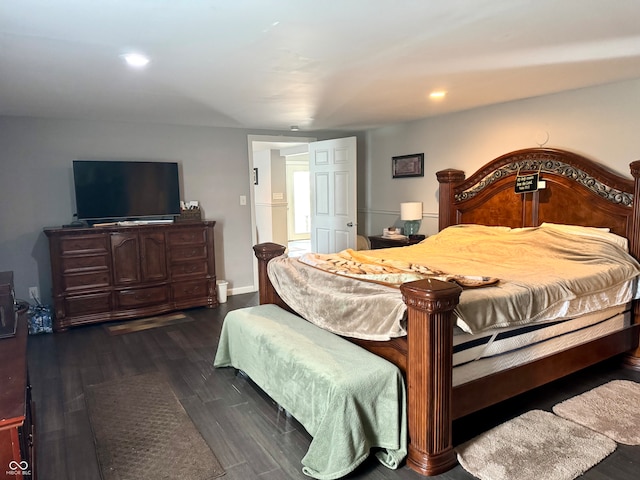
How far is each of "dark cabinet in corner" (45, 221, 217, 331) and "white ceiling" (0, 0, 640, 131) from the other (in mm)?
1290

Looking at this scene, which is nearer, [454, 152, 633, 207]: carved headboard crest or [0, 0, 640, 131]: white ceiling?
[0, 0, 640, 131]: white ceiling

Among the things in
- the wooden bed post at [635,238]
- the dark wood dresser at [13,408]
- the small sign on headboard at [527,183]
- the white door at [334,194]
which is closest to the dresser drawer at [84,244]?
the dark wood dresser at [13,408]

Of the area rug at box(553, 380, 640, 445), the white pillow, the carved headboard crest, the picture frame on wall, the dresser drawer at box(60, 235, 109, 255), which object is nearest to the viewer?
the area rug at box(553, 380, 640, 445)

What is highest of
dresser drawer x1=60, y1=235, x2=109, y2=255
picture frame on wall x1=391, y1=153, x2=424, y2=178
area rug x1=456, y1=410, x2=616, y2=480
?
picture frame on wall x1=391, y1=153, x2=424, y2=178

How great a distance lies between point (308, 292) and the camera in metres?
2.86

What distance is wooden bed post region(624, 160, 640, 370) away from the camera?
124 inches

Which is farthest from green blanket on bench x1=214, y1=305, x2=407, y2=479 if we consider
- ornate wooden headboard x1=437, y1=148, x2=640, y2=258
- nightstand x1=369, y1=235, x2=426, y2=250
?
nightstand x1=369, y1=235, x2=426, y2=250

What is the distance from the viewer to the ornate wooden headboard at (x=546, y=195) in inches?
131

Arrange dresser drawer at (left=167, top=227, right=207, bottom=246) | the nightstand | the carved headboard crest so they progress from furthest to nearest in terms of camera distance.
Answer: the nightstand, dresser drawer at (left=167, top=227, right=207, bottom=246), the carved headboard crest

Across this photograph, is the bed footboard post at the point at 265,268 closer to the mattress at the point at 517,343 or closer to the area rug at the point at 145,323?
the area rug at the point at 145,323

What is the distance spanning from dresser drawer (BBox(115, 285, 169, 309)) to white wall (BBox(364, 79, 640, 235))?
3005 millimetres

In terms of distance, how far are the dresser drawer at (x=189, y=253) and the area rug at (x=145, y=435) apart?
1900mm

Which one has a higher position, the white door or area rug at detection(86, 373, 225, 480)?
the white door

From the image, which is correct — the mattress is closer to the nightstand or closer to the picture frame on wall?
the nightstand
